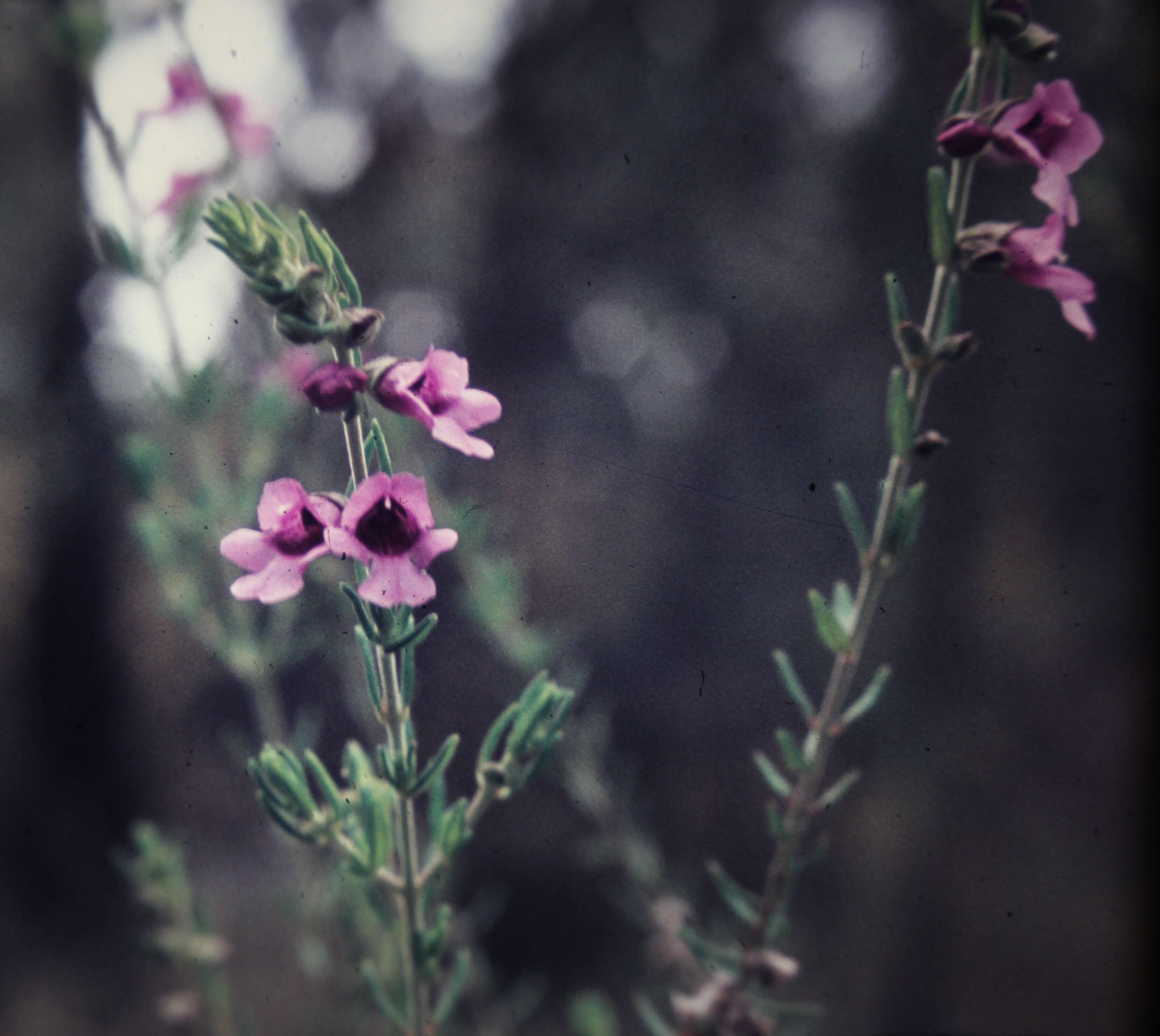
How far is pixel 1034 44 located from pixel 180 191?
1306 mm

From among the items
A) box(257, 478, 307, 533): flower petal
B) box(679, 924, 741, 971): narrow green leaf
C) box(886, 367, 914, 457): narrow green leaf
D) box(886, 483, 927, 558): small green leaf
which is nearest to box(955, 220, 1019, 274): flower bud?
Result: box(886, 367, 914, 457): narrow green leaf

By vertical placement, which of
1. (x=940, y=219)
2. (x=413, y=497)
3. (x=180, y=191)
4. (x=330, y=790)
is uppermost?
(x=180, y=191)

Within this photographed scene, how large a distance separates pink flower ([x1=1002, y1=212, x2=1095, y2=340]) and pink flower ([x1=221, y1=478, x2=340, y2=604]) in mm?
813

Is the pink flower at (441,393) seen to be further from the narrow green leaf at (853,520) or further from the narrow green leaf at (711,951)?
the narrow green leaf at (711,951)

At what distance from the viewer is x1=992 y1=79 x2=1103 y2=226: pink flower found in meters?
0.81

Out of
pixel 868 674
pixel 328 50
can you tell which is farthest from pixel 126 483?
pixel 868 674

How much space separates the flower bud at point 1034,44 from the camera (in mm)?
813

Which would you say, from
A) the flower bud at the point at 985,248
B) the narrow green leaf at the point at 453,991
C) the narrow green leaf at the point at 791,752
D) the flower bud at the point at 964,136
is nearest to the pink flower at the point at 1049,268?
the flower bud at the point at 985,248

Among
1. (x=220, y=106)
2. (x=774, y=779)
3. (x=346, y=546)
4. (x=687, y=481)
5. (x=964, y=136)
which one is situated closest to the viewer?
(x=346, y=546)

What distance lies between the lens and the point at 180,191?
1.34 metres

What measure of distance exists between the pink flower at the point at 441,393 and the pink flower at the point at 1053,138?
0.62 meters

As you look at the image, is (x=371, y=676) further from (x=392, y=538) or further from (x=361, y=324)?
(x=361, y=324)

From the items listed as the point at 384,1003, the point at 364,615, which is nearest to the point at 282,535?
the point at 364,615

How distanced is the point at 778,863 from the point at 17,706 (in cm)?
309
